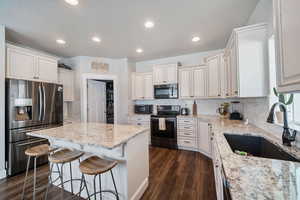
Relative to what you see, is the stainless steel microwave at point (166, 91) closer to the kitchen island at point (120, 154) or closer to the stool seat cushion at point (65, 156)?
the kitchen island at point (120, 154)

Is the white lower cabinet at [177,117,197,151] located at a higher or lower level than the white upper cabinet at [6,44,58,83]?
lower

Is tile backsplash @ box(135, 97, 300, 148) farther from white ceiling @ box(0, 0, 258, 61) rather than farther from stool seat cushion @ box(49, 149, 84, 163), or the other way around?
stool seat cushion @ box(49, 149, 84, 163)

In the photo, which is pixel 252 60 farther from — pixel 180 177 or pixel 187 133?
pixel 187 133

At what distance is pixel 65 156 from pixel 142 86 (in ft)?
10.1

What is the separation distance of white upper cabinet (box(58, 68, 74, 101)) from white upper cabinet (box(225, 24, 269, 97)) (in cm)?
406

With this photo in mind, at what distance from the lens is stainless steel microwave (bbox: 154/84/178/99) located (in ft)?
12.5

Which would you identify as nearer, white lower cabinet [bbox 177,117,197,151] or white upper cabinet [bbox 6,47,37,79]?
white upper cabinet [bbox 6,47,37,79]

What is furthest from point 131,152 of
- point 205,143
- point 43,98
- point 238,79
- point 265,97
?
point 43,98

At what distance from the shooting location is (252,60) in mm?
1657

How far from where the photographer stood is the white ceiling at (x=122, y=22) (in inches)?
70.8

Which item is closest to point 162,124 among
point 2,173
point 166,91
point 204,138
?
point 166,91

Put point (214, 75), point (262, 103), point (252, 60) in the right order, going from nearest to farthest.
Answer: point (252, 60)
point (262, 103)
point (214, 75)

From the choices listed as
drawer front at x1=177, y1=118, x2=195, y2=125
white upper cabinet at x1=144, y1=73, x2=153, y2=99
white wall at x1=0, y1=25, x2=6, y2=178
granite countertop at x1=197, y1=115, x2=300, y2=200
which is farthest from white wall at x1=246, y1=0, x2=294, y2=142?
white wall at x1=0, y1=25, x2=6, y2=178

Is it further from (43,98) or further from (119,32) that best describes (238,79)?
(43,98)
